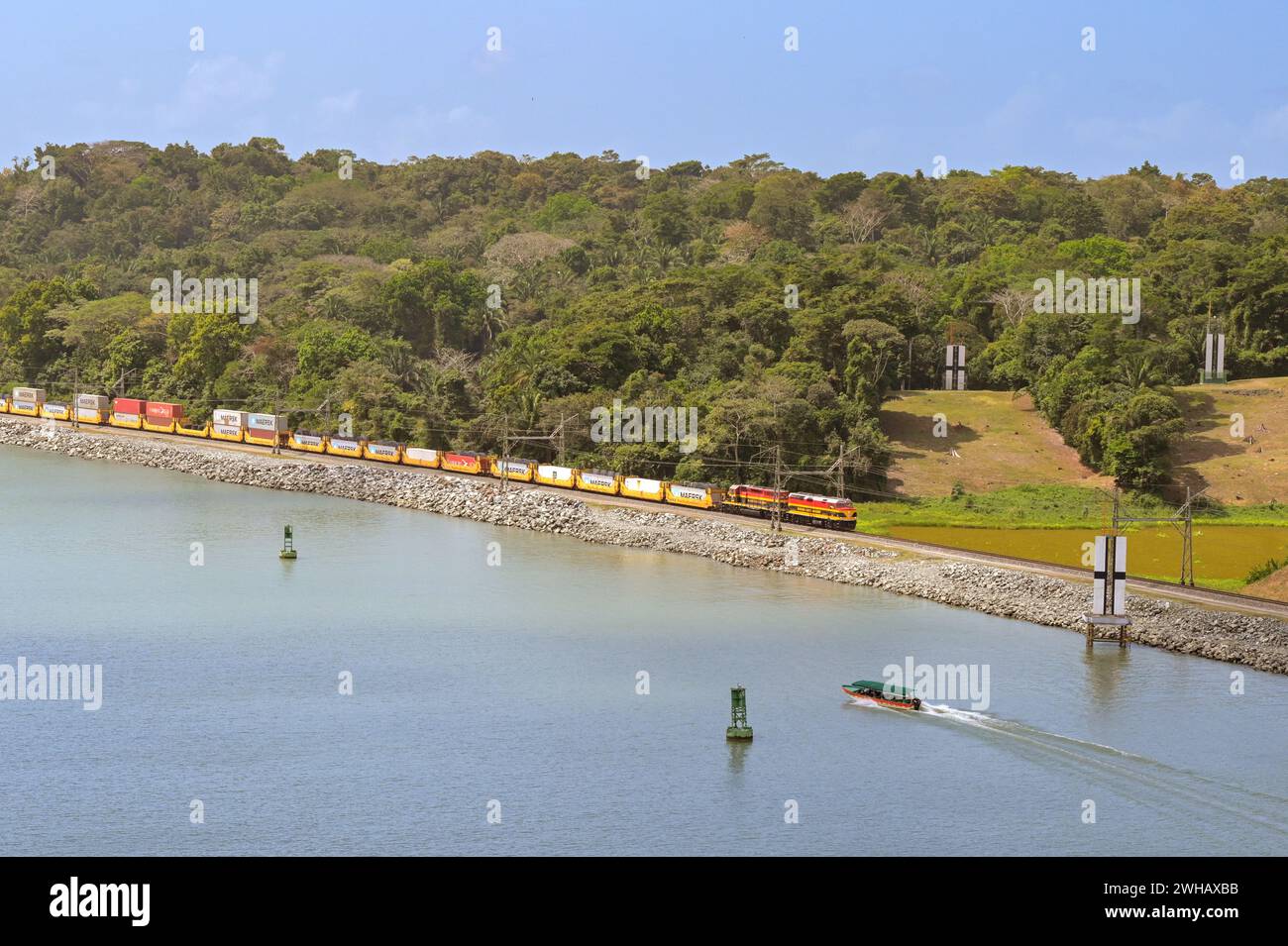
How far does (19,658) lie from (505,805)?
27.1 m

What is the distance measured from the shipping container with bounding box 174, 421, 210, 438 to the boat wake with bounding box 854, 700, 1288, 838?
92128 millimetres

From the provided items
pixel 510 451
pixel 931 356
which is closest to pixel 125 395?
pixel 510 451

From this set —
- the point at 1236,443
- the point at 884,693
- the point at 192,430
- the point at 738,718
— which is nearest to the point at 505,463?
the point at 192,430

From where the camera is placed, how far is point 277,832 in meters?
46.0

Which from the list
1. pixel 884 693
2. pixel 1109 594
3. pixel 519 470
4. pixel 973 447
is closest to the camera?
pixel 884 693

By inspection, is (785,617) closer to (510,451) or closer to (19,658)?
(19,658)

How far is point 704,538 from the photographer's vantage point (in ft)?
308

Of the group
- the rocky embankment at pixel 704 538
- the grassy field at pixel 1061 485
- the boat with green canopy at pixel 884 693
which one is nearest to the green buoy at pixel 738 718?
the boat with green canopy at pixel 884 693

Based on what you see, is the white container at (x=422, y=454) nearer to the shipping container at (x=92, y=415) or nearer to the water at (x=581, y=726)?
the water at (x=581, y=726)

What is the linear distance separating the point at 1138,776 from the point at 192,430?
336 ft

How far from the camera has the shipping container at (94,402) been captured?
470 ft

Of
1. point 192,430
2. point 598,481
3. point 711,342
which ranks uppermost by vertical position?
point 711,342

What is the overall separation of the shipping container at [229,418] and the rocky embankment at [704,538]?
344 cm

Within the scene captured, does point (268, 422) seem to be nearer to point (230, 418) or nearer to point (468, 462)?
point (230, 418)
